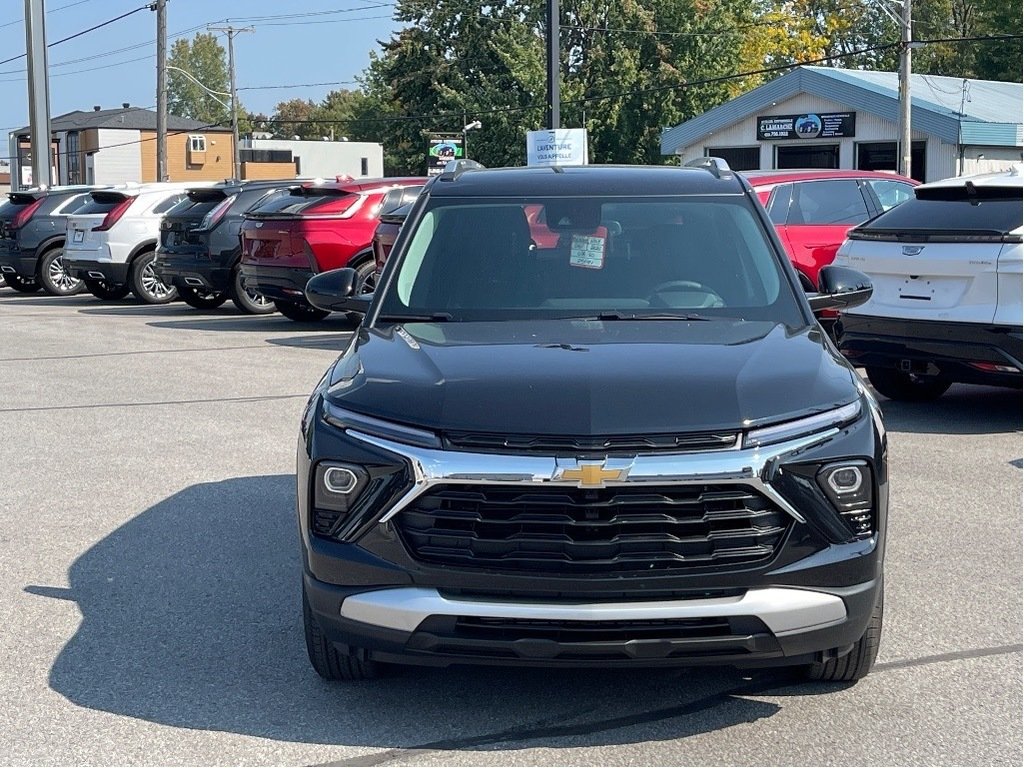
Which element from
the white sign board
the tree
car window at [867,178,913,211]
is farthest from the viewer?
the tree

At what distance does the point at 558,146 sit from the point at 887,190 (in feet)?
45.2

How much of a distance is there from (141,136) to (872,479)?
3731 inches

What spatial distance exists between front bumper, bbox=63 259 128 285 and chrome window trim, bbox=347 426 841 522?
18.4 meters

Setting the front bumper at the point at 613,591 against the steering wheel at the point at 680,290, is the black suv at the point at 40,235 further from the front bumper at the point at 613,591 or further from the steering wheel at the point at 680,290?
the front bumper at the point at 613,591

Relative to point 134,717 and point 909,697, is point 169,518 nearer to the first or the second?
point 134,717

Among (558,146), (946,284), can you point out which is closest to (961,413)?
(946,284)

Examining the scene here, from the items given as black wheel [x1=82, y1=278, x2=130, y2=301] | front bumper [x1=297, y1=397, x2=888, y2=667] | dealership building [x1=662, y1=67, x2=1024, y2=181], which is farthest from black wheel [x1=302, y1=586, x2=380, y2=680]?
dealership building [x1=662, y1=67, x2=1024, y2=181]

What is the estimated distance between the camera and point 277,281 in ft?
54.7

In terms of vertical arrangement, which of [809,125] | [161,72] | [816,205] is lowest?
[816,205]


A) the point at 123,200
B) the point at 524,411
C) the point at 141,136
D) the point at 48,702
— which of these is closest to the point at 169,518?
the point at 48,702

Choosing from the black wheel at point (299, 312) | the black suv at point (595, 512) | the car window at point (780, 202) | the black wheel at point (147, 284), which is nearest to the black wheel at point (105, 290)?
the black wheel at point (147, 284)

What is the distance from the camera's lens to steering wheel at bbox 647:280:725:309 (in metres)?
5.30

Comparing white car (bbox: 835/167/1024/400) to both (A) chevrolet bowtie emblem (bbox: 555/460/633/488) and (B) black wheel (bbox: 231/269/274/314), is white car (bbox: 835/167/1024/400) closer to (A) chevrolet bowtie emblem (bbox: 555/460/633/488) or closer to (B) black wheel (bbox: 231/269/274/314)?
(A) chevrolet bowtie emblem (bbox: 555/460/633/488)

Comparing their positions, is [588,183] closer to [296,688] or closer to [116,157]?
[296,688]
